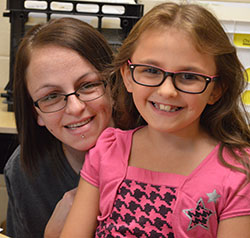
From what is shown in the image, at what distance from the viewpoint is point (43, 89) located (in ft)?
4.39

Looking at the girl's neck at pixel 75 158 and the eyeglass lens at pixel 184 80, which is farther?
the girl's neck at pixel 75 158

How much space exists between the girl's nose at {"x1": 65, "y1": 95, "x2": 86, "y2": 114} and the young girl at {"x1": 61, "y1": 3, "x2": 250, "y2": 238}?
0.48 feet

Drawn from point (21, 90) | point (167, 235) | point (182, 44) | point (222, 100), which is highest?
point (182, 44)

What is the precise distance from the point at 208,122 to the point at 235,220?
0.81ft

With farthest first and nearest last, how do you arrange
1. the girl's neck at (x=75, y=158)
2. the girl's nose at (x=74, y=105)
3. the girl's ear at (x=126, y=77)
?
the girl's neck at (x=75, y=158) → the girl's nose at (x=74, y=105) → the girl's ear at (x=126, y=77)

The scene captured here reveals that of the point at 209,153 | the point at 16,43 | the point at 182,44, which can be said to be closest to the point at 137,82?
the point at 182,44

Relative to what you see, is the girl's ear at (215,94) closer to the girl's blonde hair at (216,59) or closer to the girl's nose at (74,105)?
the girl's blonde hair at (216,59)

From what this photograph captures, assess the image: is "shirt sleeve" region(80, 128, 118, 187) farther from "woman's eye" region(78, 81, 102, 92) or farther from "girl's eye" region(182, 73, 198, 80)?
"girl's eye" region(182, 73, 198, 80)

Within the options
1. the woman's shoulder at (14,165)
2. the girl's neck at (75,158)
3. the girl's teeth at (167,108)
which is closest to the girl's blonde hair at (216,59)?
Result: the girl's teeth at (167,108)

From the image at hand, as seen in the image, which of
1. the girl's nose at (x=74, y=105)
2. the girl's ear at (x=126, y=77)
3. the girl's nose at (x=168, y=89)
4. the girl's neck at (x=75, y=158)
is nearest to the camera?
the girl's nose at (x=168, y=89)

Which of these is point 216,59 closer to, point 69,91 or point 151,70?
point 151,70

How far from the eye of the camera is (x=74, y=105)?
4.27 feet

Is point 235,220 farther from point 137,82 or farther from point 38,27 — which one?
point 38,27

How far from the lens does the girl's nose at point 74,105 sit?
1301 mm
